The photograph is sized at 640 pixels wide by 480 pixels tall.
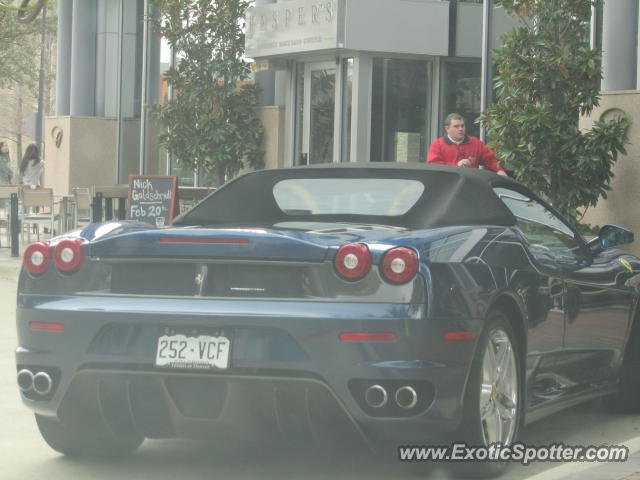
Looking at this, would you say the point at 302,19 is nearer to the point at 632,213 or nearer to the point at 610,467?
the point at 632,213

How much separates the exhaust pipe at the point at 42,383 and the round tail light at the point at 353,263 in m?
1.33

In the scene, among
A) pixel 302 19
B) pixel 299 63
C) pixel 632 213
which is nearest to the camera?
pixel 632 213

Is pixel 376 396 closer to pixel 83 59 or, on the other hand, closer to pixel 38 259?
pixel 38 259

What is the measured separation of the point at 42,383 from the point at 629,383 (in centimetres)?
346

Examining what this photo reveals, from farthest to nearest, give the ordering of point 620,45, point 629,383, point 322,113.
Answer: point 322,113, point 620,45, point 629,383

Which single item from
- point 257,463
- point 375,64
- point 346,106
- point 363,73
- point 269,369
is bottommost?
point 257,463

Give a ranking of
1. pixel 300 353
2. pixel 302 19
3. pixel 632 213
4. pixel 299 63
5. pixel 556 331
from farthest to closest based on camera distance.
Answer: pixel 299 63
pixel 302 19
pixel 632 213
pixel 556 331
pixel 300 353

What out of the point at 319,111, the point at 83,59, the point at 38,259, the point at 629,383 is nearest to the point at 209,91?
the point at 319,111

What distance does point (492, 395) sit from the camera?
5434 millimetres

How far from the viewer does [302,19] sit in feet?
64.4

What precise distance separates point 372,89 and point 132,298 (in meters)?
14.6

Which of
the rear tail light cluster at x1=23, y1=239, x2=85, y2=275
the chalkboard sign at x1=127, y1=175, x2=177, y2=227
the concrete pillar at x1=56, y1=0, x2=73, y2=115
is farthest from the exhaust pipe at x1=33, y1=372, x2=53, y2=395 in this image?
the concrete pillar at x1=56, y1=0, x2=73, y2=115

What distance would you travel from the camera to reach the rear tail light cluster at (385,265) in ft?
16.5

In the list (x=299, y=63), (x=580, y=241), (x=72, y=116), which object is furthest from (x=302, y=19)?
(x=580, y=241)
